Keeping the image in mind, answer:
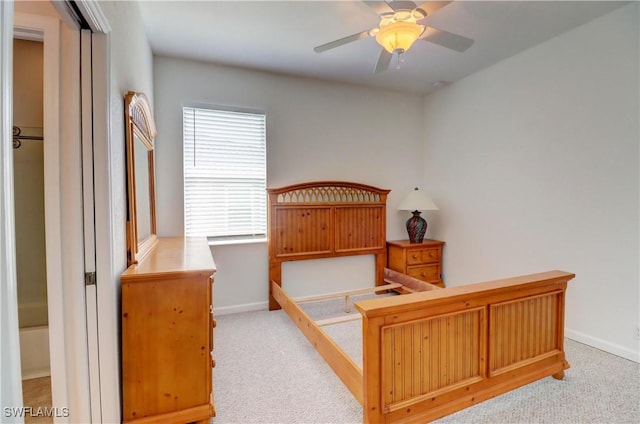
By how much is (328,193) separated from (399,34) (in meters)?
2.06

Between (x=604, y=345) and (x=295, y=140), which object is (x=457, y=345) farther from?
(x=295, y=140)

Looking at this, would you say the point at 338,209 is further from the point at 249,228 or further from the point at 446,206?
the point at 446,206

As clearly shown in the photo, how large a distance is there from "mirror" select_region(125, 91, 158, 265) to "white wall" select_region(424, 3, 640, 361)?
3412 millimetres

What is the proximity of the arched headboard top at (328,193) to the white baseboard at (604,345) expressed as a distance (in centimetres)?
228

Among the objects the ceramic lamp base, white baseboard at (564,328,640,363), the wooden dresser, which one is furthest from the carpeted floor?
the ceramic lamp base

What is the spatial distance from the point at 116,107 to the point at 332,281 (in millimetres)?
2940

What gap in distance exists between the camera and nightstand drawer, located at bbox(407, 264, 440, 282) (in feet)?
12.8

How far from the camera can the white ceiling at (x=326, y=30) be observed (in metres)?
2.35

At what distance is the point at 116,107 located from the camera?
1.65 meters

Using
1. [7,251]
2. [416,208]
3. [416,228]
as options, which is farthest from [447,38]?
[7,251]

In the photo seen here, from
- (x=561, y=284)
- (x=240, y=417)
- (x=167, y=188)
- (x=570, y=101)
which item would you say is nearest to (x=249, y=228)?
(x=167, y=188)

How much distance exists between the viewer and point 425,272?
3.98 m

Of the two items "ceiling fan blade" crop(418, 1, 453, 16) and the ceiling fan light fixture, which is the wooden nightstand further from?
"ceiling fan blade" crop(418, 1, 453, 16)

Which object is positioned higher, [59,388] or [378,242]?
[378,242]
